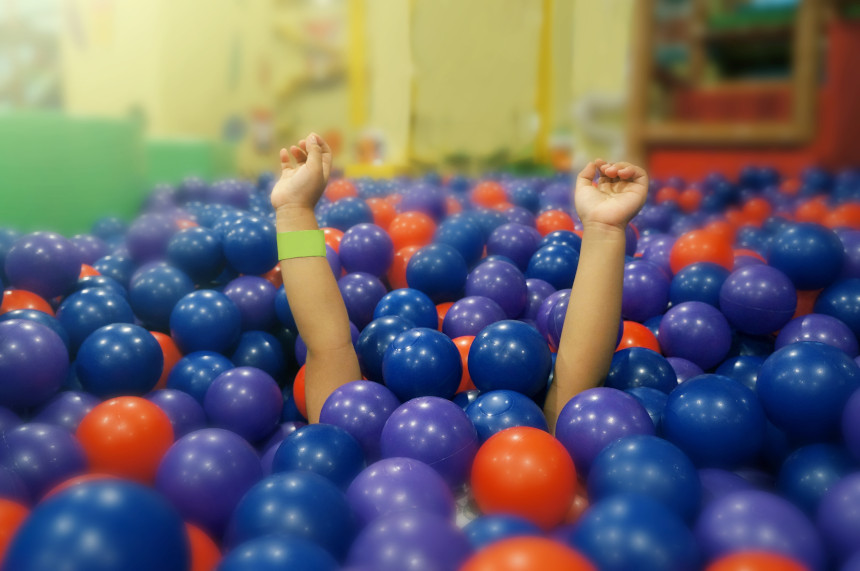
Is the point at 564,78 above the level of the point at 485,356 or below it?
above

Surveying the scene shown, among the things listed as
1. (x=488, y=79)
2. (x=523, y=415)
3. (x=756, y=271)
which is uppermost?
(x=488, y=79)

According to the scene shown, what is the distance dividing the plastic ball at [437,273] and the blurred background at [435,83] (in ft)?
5.59

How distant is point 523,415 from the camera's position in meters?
0.99

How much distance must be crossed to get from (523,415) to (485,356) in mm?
126

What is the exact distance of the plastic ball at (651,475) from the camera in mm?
766

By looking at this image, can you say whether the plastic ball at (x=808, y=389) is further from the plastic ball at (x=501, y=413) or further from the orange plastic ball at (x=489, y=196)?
the orange plastic ball at (x=489, y=196)

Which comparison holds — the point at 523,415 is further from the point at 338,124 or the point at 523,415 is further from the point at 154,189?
the point at 338,124

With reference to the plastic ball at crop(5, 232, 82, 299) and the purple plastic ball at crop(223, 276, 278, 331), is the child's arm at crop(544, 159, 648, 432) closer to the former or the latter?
the purple plastic ball at crop(223, 276, 278, 331)

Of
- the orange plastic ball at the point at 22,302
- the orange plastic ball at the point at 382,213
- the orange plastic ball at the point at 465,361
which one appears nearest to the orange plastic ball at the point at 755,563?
the orange plastic ball at the point at 465,361

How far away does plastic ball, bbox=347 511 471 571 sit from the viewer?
616 millimetres

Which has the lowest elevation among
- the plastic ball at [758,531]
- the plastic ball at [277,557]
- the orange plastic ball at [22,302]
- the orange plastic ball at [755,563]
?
the plastic ball at [758,531]

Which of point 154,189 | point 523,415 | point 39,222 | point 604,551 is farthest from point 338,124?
point 604,551

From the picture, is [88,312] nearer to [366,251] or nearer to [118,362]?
[118,362]

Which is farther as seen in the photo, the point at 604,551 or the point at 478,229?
the point at 478,229
